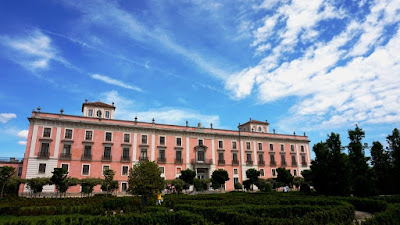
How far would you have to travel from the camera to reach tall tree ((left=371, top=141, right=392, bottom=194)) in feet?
74.4

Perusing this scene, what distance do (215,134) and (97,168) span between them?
18953mm

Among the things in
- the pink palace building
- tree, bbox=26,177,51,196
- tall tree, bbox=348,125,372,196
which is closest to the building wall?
the pink palace building

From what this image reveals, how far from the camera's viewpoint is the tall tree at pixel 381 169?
893 inches

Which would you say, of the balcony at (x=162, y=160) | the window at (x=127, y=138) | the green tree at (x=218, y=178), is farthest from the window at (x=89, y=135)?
the green tree at (x=218, y=178)

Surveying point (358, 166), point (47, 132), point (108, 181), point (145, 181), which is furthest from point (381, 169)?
Answer: point (47, 132)

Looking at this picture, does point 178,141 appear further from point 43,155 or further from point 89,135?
point 43,155

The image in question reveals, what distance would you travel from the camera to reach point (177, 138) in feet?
127

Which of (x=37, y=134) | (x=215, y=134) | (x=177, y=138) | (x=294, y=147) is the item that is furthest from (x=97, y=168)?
(x=294, y=147)

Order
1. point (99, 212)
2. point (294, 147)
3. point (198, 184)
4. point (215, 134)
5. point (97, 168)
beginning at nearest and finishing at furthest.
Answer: point (99, 212) < point (198, 184) < point (97, 168) < point (215, 134) < point (294, 147)

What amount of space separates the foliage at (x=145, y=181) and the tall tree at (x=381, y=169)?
17.1 metres

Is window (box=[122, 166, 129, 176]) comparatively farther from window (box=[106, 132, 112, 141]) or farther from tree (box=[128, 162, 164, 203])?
tree (box=[128, 162, 164, 203])

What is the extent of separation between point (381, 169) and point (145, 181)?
23588 millimetres

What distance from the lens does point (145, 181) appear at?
1697 cm

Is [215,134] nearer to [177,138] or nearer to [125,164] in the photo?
[177,138]
